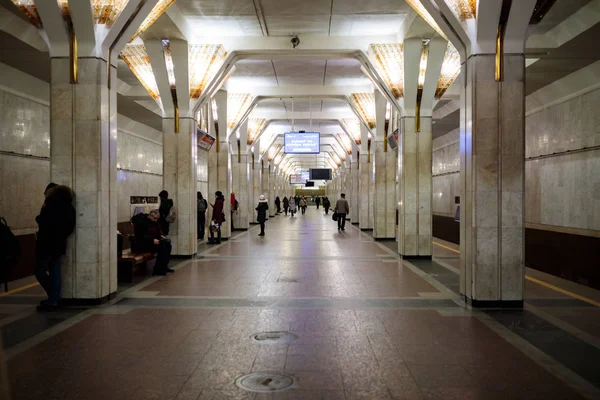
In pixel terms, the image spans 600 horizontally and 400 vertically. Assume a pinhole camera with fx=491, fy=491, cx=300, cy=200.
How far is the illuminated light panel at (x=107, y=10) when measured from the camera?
6758 mm

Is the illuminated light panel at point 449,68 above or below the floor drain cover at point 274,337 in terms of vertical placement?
above

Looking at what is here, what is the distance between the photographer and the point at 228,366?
429cm

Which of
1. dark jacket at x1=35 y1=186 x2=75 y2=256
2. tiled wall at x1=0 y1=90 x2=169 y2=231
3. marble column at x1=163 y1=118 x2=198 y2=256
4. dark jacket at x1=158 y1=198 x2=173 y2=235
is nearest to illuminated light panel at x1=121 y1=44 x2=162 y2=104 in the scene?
marble column at x1=163 y1=118 x2=198 y2=256

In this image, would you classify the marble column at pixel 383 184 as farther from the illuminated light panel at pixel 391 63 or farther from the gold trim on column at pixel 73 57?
the gold trim on column at pixel 73 57

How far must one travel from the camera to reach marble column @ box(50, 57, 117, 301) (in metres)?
6.89

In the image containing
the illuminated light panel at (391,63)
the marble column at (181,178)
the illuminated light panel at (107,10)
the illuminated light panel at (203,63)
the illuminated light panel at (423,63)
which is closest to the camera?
the illuminated light panel at (107,10)

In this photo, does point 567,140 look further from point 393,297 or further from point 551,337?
point 551,337

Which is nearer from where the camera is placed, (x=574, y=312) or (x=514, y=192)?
(x=574, y=312)

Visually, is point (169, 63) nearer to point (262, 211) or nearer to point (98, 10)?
point (98, 10)

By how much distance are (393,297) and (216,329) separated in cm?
290

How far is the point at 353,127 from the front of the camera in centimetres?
2327

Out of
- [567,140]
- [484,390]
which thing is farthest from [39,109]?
[567,140]

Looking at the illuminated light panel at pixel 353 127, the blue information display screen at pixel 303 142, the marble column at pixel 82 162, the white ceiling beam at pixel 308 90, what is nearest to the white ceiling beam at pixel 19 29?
the marble column at pixel 82 162

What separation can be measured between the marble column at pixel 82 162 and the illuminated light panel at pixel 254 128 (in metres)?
15.5
